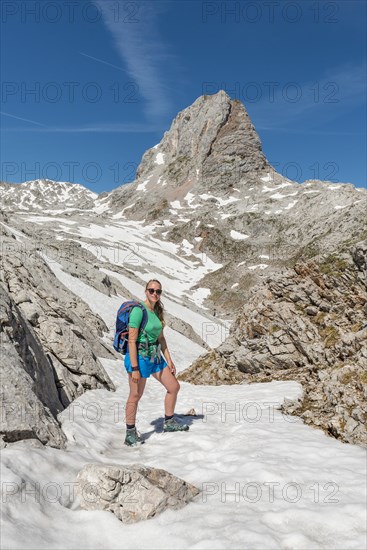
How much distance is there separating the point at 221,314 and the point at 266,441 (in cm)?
7422

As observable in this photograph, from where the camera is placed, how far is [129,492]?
5586 millimetres

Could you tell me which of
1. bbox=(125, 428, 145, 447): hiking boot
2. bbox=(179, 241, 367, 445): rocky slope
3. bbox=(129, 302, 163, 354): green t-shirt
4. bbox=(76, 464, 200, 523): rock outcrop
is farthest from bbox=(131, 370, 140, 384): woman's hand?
bbox=(179, 241, 367, 445): rocky slope

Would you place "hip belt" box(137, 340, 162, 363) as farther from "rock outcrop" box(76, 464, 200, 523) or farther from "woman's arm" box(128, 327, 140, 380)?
"rock outcrop" box(76, 464, 200, 523)

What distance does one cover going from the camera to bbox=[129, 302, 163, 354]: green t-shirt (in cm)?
833

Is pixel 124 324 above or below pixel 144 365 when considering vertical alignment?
above

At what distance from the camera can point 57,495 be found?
547 centimetres

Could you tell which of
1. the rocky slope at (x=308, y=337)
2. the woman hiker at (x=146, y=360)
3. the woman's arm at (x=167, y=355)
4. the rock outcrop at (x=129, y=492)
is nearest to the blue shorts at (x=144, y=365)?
the woman hiker at (x=146, y=360)

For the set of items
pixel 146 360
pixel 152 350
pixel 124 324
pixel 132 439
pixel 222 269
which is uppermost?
pixel 222 269

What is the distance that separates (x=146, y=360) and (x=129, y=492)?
333 centimetres

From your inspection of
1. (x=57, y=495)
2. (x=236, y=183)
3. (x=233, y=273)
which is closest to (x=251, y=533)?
(x=57, y=495)

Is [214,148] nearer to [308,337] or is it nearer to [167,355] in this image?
[308,337]

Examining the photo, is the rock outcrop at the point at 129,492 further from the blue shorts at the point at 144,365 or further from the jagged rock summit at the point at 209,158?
the jagged rock summit at the point at 209,158

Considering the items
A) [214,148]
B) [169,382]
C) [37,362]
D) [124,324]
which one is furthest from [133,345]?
[214,148]

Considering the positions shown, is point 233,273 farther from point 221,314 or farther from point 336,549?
point 336,549
